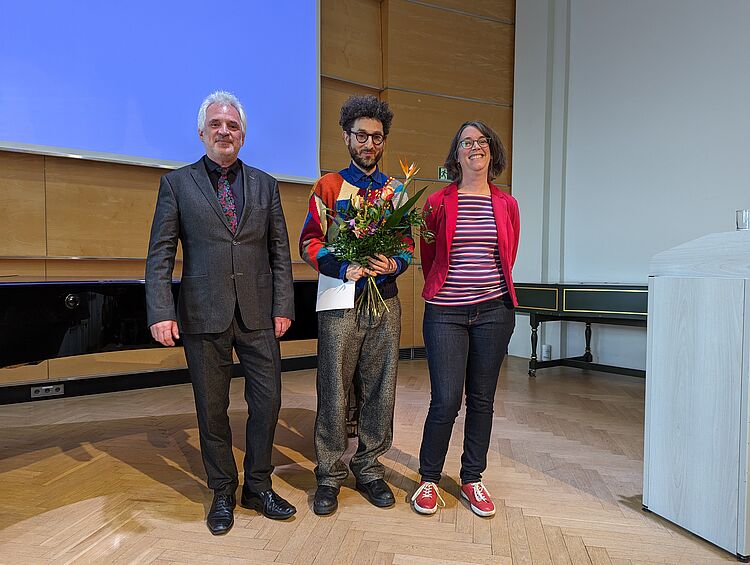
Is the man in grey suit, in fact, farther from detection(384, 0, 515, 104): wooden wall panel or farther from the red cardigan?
detection(384, 0, 515, 104): wooden wall panel

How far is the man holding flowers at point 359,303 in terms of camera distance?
2268 mm

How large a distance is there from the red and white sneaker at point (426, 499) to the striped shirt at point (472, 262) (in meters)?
0.82

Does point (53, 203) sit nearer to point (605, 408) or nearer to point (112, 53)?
point (112, 53)

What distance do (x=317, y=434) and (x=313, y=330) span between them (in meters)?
0.72

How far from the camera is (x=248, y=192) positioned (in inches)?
92.4

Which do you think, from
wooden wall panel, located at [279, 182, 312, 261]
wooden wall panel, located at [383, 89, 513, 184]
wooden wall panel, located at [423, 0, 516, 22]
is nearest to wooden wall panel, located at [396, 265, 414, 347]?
wooden wall panel, located at [383, 89, 513, 184]

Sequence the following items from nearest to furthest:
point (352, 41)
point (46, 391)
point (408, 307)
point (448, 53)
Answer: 1. point (46, 391)
2. point (352, 41)
3. point (408, 307)
4. point (448, 53)

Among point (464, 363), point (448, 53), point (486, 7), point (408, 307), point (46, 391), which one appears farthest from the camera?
point (486, 7)

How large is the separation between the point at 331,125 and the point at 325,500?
14.6ft

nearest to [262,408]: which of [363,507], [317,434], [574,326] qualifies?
[317,434]

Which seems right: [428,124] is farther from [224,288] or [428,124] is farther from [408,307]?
[224,288]

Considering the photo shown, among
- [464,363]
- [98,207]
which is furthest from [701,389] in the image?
[98,207]

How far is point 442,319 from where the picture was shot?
235 cm

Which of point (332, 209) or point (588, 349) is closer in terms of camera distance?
point (332, 209)
